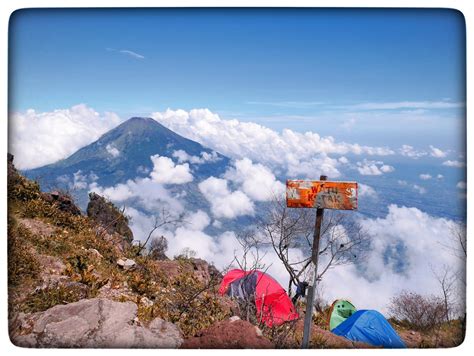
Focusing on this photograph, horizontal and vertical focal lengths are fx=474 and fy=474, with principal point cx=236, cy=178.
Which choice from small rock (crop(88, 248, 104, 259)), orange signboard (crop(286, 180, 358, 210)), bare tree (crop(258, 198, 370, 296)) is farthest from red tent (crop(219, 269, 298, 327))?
orange signboard (crop(286, 180, 358, 210))

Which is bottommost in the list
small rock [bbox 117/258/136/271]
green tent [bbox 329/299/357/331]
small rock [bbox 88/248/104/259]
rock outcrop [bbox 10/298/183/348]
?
green tent [bbox 329/299/357/331]

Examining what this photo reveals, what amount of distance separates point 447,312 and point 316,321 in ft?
6.90

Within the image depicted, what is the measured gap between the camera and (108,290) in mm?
5457

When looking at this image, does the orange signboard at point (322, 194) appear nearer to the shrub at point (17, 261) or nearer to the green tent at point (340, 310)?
the shrub at point (17, 261)

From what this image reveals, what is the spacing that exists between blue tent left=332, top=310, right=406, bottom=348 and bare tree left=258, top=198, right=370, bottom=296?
151 cm

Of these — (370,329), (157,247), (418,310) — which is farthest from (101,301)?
(157,247)

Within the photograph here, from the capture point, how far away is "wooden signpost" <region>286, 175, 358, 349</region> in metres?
3.91

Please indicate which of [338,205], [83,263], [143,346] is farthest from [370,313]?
[83,263]

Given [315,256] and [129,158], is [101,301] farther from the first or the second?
[129,158]

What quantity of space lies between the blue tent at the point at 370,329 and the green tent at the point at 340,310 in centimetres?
123

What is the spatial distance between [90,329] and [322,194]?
92.4 inches

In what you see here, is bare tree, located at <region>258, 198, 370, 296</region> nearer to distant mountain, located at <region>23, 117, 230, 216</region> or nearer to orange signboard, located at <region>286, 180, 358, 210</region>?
distant mountain, located at <region>23, 117, 230, 216</region>

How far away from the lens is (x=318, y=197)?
395 centimetres

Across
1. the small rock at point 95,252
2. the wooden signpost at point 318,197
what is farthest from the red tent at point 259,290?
the wooden signpost at point 318,197
